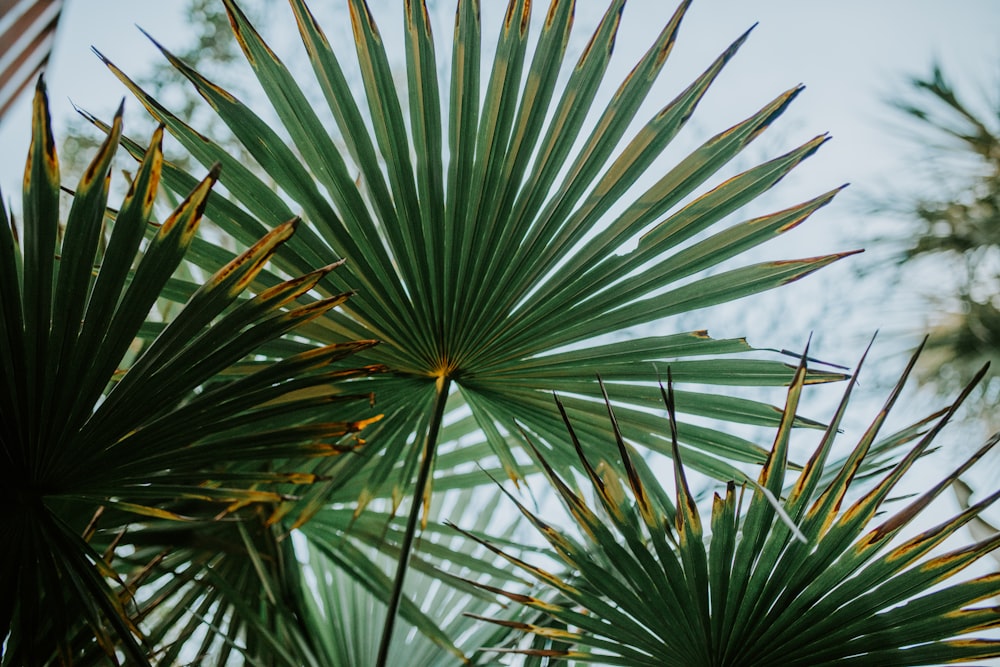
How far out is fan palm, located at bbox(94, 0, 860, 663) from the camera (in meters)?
0.99

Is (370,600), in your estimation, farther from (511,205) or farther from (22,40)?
(22,40)

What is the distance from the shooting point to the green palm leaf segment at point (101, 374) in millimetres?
799

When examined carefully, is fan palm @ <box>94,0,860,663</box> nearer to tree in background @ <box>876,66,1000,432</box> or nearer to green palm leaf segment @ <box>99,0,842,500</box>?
green palm leaf segment @ <box>99,0,842,500</box>

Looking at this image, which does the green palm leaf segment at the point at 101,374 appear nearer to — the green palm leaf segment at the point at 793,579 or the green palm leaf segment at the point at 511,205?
the green palm leaf segment at the point at 511,205

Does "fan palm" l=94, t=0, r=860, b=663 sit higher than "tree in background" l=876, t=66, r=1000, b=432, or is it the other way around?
"tree in background" l=876, t=66, r=1000, b=432

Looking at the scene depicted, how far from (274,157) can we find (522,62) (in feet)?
1.30

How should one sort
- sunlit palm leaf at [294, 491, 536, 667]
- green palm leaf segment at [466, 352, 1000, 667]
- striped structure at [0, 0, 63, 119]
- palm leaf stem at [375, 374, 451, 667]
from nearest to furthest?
green palm leaf segment at [466, 352, 1000, 667]
palm leaf stem at [375, 374, 451, 667]
sunlit palm leaf at [294, 491, 536, 667]
striped structure at [0, 0, 63, 119]

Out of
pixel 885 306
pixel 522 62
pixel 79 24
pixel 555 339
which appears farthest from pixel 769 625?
pixel 79 24

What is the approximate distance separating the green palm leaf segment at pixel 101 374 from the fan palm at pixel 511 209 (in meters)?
0.19

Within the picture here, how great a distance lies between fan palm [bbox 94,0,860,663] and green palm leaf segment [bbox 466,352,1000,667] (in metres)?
0.26

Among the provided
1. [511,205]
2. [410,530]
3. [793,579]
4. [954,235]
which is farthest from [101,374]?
[954,235]

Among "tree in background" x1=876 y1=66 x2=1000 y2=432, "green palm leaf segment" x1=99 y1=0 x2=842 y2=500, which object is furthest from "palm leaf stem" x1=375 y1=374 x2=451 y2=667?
"tree in background" x1=876 y1=66 x2=1000 y2=432

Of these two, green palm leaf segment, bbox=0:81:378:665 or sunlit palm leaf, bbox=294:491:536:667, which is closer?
green palm leaf segment, bbox=0:81:378:665

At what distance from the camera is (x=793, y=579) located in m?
0.83
